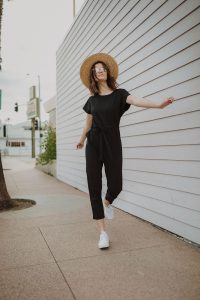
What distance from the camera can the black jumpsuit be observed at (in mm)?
3121

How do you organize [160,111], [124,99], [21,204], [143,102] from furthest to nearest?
[21,204]
[160,111]
[124,99]
[143,102]

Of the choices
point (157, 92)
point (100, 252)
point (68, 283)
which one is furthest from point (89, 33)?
point (68, 283)

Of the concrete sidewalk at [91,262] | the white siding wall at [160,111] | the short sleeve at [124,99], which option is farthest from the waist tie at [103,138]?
the concrete sidewalk at [91,262]

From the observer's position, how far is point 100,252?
119 inches

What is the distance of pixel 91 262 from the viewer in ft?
9.07

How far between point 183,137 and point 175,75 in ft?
2.31

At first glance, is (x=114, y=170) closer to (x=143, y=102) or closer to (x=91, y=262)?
(x=143, y=102)

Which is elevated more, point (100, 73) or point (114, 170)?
point (100, 73)

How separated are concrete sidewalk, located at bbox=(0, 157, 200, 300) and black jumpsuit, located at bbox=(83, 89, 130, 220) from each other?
0.50m

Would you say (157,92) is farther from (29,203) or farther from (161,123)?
(29,203)

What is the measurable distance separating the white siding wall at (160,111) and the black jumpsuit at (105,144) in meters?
0.69

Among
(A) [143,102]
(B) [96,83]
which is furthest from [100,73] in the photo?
(A) [143,102]

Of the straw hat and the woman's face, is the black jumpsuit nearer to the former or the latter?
the woman's face

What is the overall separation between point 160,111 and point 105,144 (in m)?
1.01
